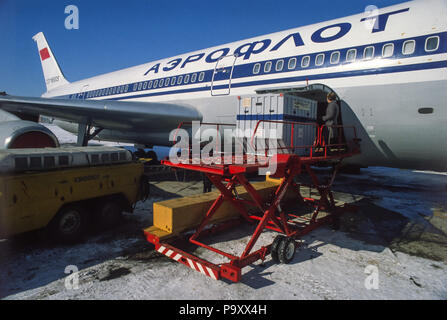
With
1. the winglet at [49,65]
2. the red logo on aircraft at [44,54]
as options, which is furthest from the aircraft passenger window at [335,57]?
the red logo on aircraft at [44,54]

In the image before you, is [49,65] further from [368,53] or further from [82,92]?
[368,53]

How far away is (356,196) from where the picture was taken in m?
10.5

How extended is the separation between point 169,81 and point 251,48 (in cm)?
458

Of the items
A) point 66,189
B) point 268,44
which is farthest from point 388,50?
point 66,189

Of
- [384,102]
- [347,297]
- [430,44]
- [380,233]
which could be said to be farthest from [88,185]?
[430,44]

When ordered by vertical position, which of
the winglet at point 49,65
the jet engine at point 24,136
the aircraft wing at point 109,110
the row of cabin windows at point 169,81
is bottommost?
the jet engine at point 24,136

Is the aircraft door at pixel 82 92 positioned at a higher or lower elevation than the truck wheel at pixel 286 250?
higher

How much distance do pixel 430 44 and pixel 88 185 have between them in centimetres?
858

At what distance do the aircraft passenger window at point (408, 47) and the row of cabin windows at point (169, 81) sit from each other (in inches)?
286

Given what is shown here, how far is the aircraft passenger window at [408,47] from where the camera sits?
6.80 meters

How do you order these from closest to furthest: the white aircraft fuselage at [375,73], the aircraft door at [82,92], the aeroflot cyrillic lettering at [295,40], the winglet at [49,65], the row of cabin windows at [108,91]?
the white aircraft fuselage at [375,73] → the aeroflot cyrillic lettering at [295,40] → the row of cabin windows at [108,91] → the aircraft door at [82,92] → the winglet at [49,65]

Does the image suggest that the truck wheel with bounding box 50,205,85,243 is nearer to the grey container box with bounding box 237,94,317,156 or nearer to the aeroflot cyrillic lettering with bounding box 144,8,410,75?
the grey container box with bounding box 237,94,317,156

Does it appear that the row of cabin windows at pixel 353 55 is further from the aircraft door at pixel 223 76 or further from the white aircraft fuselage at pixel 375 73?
the aircraft door at pixel 223 76
